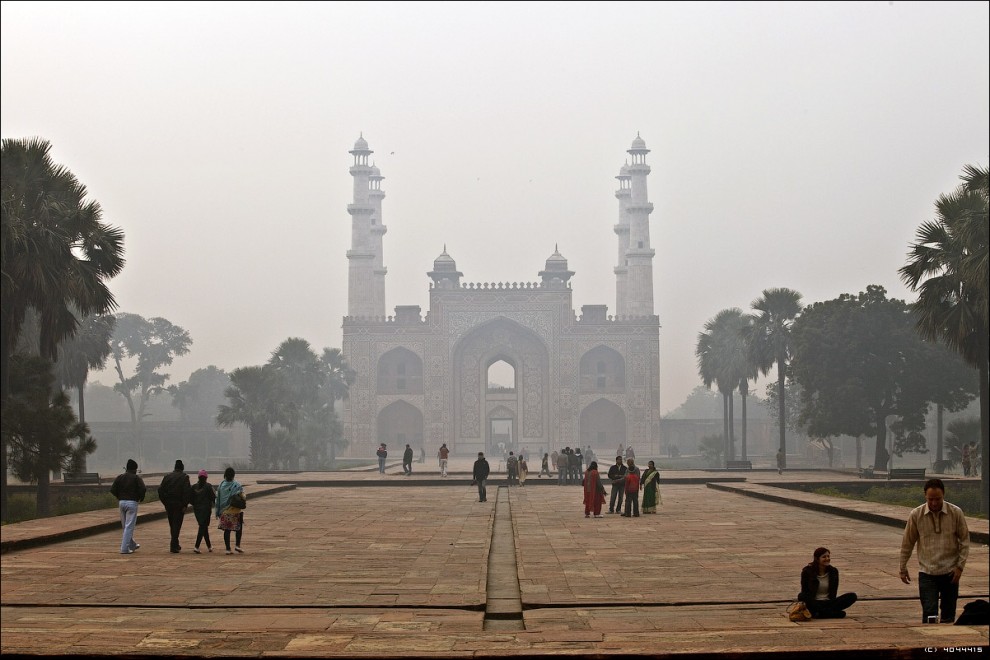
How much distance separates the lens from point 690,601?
9.45 meters

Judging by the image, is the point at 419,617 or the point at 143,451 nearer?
the point at 419,617

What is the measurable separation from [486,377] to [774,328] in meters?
27.9

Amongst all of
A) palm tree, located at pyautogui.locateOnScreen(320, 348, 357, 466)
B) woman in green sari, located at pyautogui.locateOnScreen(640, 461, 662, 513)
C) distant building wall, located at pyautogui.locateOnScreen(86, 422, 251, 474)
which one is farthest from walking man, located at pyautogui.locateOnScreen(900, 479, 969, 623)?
distant building wall, located at pyautogui.locateOnScreen(86, 422, 251, 474)

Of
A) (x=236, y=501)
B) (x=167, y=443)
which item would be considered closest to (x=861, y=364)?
(x=236, y=501)

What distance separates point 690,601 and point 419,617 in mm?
2182

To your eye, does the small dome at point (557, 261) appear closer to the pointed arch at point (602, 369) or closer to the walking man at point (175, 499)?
the pointed arch at point (602, 369)

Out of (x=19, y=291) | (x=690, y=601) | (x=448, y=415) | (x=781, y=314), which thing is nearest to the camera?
(x=690, y=601)

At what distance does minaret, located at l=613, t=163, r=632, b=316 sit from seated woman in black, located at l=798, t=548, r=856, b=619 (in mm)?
60413

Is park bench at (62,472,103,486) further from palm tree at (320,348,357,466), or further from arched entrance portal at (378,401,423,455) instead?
arched entrance portal at (378,401,423,455)

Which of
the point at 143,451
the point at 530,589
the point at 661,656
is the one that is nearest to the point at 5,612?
the point at 530,589

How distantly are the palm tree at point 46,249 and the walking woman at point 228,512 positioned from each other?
709 cm

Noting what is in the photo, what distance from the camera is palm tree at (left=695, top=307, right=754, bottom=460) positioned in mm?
46344

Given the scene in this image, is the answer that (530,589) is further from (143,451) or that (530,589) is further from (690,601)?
(143,451)

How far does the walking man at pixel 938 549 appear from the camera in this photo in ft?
25.3
